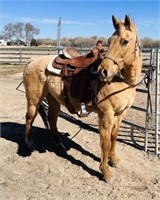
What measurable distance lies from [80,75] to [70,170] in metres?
1.25


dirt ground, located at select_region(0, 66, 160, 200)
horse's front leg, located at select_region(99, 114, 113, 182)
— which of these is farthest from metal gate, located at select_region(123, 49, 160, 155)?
horse's front leg, located at select_region(99, 114, 113, 182)

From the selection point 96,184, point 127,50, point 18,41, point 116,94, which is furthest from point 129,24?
point 18,41

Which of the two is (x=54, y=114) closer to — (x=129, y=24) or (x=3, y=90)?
(x=129, y=24)

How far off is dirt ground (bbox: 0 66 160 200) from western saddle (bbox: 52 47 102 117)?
0.77 metres

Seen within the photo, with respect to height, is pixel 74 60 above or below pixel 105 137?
above

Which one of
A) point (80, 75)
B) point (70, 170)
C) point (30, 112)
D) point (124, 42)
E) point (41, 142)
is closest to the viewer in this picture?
point (124, 42)

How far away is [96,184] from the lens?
12.0ft

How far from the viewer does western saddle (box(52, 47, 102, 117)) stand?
12.5 ft

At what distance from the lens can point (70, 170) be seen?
13.2 feet

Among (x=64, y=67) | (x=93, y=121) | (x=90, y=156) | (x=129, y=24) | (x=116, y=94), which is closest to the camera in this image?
(x=129, y=24)

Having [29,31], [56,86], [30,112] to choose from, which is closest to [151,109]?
[56,86]

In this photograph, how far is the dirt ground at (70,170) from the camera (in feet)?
11.4

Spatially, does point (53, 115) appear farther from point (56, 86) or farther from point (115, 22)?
point (115, 22)

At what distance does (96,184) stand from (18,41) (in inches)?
2066
